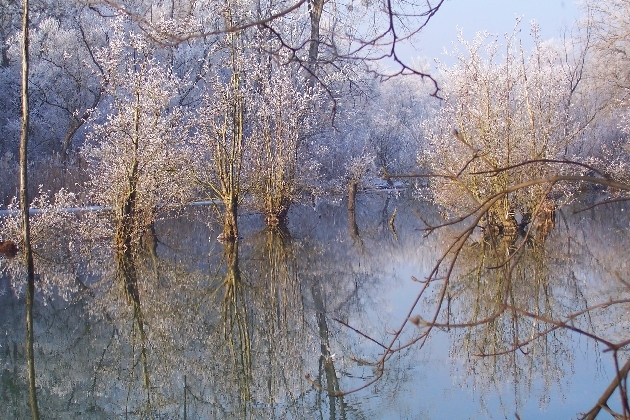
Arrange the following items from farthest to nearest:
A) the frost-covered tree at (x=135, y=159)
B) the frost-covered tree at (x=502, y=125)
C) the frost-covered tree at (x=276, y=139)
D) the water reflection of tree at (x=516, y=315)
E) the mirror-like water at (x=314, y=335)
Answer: the frost-covered tree at (x=276, y=139)
the frost-covered tree at (x=502, y=125)
the frost-covered tree at (x=135, y=159)
the water reflection of tree at (x=516, y=315)
the mirror-like water at (x=314, y=335)

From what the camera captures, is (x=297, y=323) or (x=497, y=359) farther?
(x=297, y=323)

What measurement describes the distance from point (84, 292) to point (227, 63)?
6.60 meters

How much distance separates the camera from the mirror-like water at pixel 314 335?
A: 4613mm

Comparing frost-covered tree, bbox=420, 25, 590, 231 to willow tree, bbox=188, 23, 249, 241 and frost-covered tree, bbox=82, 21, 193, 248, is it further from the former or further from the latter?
frost-covered tree, bbox=82, 21, 193, 248

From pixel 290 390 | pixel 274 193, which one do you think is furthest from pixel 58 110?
pixel 290 390

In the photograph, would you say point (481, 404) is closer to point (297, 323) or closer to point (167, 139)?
point (297, 323)

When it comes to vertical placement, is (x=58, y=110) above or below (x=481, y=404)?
above

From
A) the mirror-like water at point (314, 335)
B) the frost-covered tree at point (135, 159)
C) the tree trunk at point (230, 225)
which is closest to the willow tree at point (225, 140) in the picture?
the tree trunk at point (230, 225)

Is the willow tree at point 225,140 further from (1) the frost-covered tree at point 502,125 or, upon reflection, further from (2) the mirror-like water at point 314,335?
(1) the frost-covered tree at point 502,125

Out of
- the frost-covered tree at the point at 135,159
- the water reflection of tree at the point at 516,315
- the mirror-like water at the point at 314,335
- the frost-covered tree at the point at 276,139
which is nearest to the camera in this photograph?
the mirror-like water at the point at 314,335

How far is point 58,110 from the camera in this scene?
25266 mm

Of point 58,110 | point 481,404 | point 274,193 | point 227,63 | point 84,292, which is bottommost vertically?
point 481,404

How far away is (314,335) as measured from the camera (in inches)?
253

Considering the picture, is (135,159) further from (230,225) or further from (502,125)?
(502,125)
